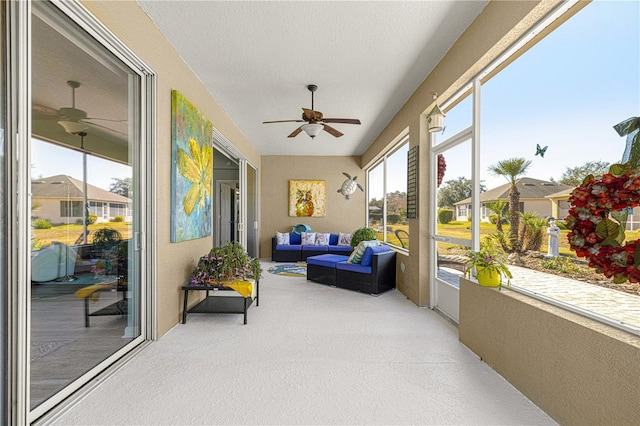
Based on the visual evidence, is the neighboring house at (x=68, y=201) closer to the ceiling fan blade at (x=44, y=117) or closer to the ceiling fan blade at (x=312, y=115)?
the ceiling fan blade at (x=44, y=117)

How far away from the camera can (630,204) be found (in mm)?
1367

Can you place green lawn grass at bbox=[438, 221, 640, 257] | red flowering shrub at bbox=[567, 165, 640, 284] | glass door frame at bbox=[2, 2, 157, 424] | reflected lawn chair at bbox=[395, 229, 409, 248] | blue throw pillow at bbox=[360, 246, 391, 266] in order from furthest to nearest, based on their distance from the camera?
reflected lawn chair at bbox=[395, 229, 409, 248] → blue throw pillow at bbox=[360, 246, 391, 266] → green lawn grass at bbox=[438, 221, 640, 257] → glass door frame at bbox=[2, 2, 157, 424] → red flowering shrub at bbox=[567, 165, 640, 284]

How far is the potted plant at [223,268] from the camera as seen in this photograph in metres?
3.53

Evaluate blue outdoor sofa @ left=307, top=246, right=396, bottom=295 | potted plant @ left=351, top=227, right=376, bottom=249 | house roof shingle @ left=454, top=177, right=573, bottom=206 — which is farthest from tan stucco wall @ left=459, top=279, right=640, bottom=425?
potted plant @ left=351, top=227, right=376, bottom=249

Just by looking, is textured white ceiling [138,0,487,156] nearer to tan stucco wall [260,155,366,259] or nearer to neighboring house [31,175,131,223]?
neighboring house [31,175,131,223]

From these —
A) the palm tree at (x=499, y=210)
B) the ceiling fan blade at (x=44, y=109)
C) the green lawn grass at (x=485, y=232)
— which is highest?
the ceiling fan blade at (x=44, y=109)

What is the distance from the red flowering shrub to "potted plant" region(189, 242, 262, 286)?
302 centimetres

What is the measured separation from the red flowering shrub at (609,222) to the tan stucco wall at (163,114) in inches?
117

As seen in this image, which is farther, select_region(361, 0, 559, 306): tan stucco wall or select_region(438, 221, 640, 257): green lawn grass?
select_region(361, 0, 559, 306): tan stucco wall

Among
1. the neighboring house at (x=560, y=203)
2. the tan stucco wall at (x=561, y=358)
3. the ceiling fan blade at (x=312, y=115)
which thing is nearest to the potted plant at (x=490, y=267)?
the tan stucco wall at (x=561, y=358)

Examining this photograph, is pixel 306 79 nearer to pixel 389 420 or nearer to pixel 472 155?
pixel 472 155

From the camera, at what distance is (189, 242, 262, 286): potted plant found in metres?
3.53

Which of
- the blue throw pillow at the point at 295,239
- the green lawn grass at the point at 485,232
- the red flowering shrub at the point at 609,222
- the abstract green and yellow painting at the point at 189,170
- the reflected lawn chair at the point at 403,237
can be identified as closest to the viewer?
the red flowering shrub at the point at 609,222

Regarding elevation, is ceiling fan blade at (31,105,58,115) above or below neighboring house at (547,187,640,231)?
above
